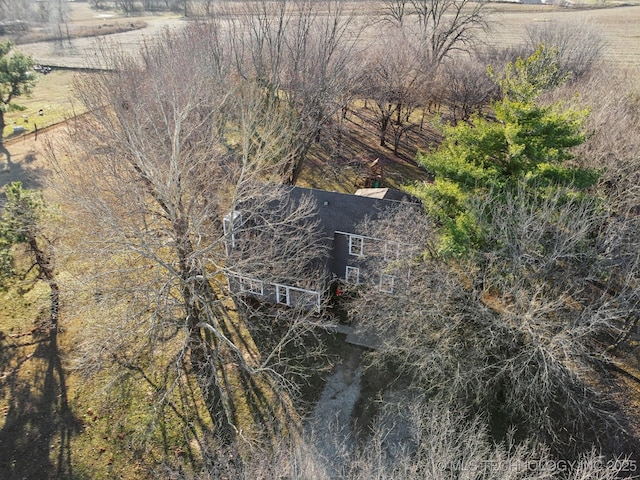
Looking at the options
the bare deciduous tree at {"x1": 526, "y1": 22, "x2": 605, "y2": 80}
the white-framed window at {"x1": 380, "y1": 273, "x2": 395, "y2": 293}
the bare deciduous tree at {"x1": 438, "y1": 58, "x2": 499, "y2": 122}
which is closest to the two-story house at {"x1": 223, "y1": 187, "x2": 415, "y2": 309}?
the white-framed window at {"x1": 380, "y1": 273, "x2": 395, "y2": 293}

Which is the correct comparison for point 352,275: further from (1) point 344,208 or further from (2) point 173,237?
(2) point 173,237

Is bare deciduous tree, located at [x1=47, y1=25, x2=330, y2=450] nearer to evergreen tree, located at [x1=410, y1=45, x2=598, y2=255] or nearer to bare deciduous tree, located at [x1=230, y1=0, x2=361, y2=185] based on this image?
bare deciduous tree, located at [x1=230, y1=0, x2=361, y2=185]

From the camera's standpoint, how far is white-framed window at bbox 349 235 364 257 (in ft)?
56.3

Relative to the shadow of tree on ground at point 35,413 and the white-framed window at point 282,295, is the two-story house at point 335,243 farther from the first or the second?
the shadow of tree on ground at point 35,413

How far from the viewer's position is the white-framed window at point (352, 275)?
705 inches

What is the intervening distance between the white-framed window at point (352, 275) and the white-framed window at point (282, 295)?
9.03 feet

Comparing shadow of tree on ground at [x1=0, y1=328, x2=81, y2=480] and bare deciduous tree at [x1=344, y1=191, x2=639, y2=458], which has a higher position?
bare deciduous tree at [x1=344, y1=191, x2=639, y2=458]

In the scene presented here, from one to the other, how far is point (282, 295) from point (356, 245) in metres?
4.15

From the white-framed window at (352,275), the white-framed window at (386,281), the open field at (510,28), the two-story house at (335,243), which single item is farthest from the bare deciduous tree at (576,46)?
the white-framed window at (386,281)

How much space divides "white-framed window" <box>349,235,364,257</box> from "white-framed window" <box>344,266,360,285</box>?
73 centimetres

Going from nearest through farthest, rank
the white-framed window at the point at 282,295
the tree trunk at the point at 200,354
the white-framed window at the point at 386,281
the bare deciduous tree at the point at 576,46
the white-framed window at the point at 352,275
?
the tree trunk at the point at 200,354, the white-framed window at the point at 386,281, the white-framed window at the point at 352,275, the white-framed window at the point at 282,295, the bare deciduous tree at the point at 576,46

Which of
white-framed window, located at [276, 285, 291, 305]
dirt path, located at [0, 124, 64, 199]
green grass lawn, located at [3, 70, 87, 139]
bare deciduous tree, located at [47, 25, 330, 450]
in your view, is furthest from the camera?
green grass lawn, located at [3, 70, 87, 139]

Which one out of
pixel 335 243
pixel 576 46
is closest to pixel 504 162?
pixel 335 243

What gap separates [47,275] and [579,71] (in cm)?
4030
